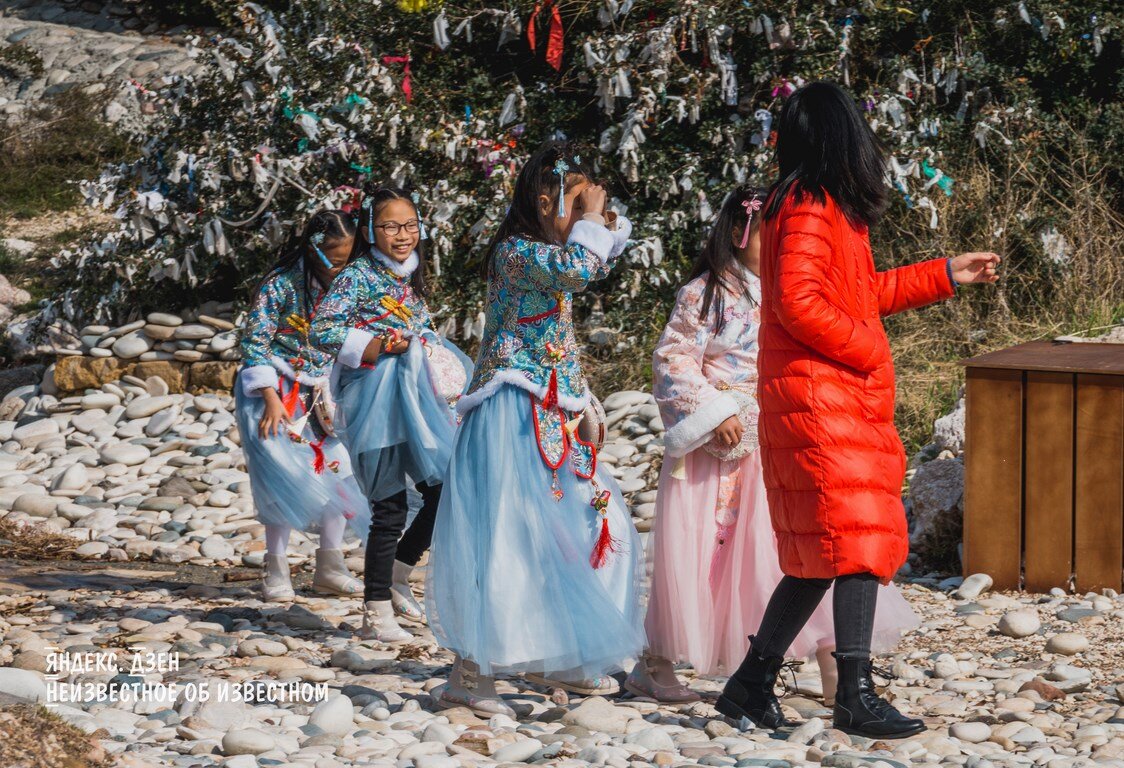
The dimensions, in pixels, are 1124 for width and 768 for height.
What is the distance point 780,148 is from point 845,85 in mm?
5484

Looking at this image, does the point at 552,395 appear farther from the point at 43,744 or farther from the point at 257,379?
the point at 257,379

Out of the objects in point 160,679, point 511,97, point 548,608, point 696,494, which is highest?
point 511,97

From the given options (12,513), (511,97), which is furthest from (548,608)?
(511,97)

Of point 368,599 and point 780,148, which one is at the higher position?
point 780,148

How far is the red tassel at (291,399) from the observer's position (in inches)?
207

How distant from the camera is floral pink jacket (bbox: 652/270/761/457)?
3.83 meters

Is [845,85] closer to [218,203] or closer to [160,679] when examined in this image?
[218,203]

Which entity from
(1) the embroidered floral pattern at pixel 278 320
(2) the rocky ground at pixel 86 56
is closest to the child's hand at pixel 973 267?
(1) the embroidered floral pattern at pixel 278 320

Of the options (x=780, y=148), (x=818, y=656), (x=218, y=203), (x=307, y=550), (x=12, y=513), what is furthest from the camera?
(x=218, y=203)

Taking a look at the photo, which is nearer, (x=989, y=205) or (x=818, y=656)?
(x=818, y=656)

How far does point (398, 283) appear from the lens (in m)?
4.77

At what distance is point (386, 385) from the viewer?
4.68 m

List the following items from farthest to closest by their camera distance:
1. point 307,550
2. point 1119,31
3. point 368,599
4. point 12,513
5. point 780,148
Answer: point 1119,31 < point 12,513 < point 307,550 < point 368,599 < point 780,148

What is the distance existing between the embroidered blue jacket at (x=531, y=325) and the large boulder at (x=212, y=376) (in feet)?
17.8
